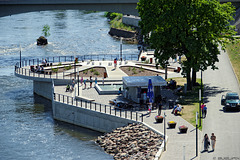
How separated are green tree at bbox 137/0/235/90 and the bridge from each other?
31202 mm

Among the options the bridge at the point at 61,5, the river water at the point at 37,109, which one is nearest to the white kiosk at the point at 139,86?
the river water at the point at 37,109

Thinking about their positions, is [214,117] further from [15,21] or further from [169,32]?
[15,21]

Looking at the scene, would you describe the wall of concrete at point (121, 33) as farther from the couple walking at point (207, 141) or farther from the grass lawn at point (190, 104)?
the couple walking at point (207, 141)

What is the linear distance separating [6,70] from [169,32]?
1384 inches

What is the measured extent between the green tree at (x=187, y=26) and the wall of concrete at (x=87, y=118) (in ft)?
35.1

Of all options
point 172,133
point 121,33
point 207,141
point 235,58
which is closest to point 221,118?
point 172,133

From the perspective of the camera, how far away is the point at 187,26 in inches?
2197

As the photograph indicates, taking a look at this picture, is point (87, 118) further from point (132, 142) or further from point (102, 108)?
point (132, 142)

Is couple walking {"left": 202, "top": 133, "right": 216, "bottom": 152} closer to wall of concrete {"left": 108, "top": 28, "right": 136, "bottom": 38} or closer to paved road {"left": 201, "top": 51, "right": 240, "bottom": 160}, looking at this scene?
paved road {"left": 201, "top": 51, "right": 240, "bottom": 160}

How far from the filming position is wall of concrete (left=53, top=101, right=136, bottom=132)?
50.3 metres

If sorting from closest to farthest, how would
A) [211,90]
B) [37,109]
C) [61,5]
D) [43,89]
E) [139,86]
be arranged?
[139,86], [211,90], [37,109], [43,89], [61,5]

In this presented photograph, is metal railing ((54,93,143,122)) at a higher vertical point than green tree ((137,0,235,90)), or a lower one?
lower

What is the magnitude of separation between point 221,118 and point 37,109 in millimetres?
23543

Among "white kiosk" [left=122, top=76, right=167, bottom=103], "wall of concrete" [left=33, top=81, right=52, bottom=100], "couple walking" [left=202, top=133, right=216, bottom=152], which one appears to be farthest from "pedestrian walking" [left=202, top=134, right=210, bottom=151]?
"wall of concrete" [left=33, top=81, right=52, bottom=100]
